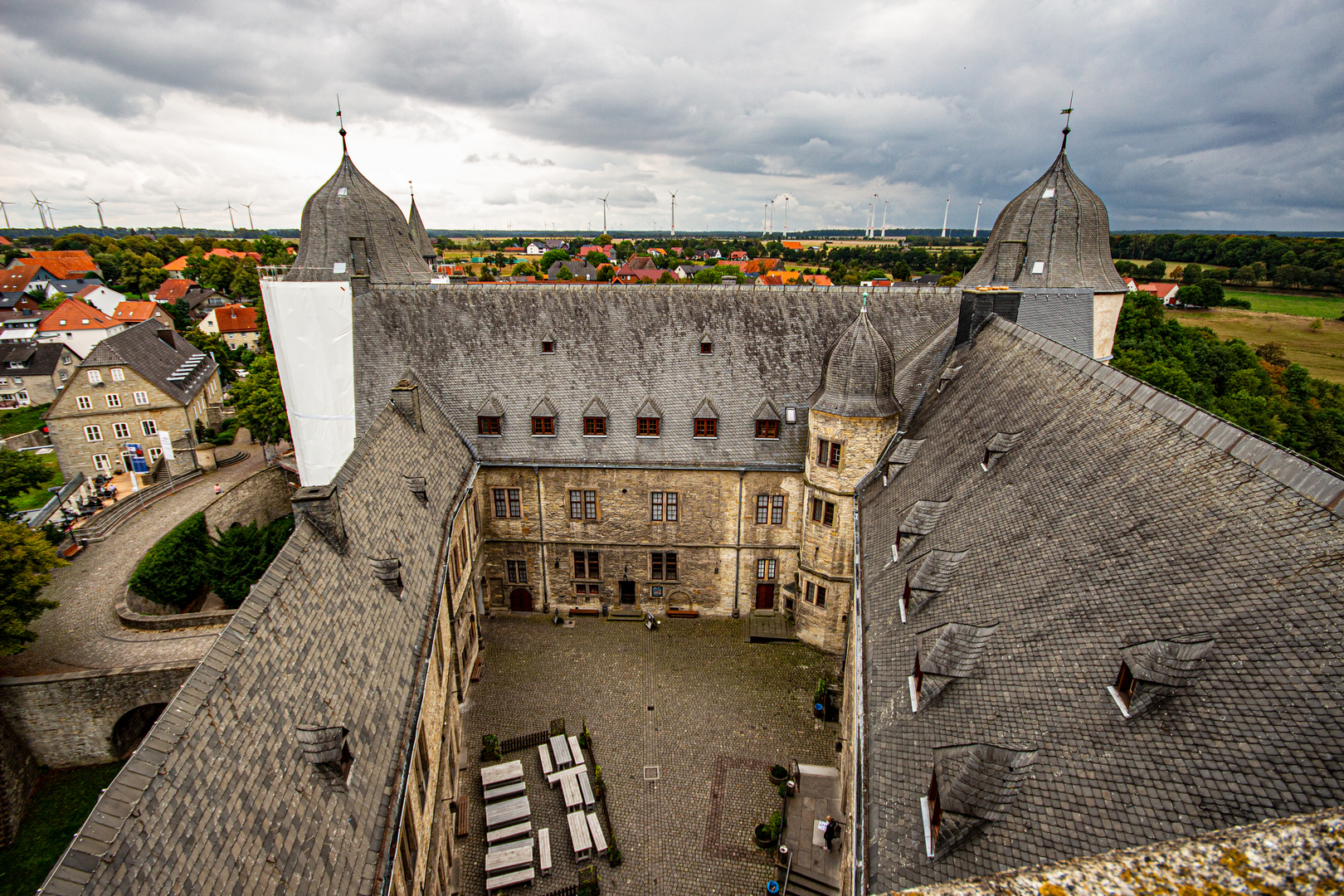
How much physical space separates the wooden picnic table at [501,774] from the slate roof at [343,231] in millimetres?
22107

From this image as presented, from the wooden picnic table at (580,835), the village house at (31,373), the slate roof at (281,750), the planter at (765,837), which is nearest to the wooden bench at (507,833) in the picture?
the wooden picnic table at (580,835)

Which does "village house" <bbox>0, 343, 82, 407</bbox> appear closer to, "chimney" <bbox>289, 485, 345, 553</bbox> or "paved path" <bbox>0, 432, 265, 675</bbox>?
"paved path" <bbox>0, 432, 265, 675</bbox>

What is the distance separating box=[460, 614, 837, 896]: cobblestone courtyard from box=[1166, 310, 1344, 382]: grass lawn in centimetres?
7802

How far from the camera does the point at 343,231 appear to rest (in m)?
31.4

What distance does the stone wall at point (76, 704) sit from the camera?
22.9m

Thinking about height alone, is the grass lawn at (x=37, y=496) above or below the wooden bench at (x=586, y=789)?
above

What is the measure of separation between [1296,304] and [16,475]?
146671 mm

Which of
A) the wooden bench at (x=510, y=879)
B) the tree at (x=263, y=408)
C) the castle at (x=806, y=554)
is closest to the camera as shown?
the castle at (x=806, y=554)

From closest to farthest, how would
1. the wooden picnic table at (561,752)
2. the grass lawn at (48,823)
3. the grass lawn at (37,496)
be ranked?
the grass lawn at (48,823) → the wooden picnic table at (561,752) → the grass lawn at (37,496)

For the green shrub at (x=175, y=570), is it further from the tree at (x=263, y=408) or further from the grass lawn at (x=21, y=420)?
the grass lawn at (x=21, y=420)

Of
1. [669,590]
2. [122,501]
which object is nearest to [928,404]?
[669,590]

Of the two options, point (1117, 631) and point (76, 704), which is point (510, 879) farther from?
point (1117, 631)

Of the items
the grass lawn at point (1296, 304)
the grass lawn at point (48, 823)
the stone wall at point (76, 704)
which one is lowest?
the grass lawn at point (48, 823)

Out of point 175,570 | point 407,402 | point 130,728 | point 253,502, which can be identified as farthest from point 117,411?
point 407,402
